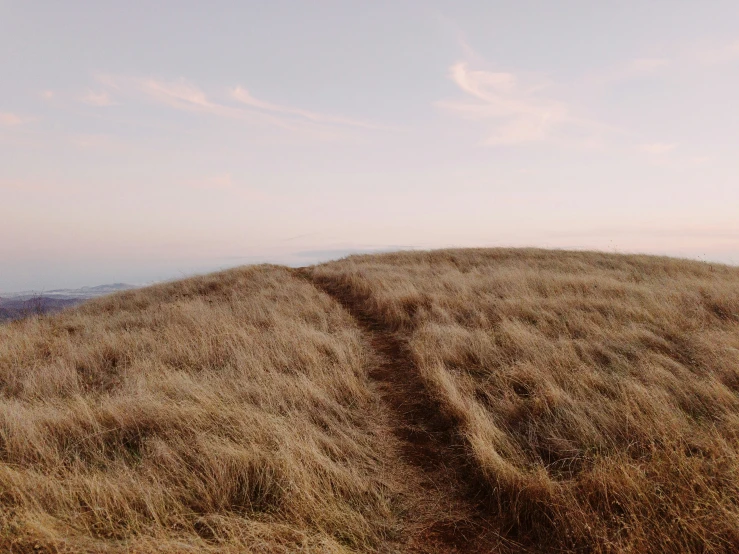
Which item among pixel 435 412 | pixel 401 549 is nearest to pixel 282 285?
pixel 435 412

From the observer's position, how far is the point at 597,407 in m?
4.46

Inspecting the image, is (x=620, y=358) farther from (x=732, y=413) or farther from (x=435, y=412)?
(x=435, y=412)

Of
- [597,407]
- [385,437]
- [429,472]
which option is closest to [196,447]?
[385,437]

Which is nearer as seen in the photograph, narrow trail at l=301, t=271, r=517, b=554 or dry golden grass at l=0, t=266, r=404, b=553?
dry golden grass at l=0, t=266, r=404, b=553

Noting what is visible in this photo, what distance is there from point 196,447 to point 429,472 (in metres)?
2.33

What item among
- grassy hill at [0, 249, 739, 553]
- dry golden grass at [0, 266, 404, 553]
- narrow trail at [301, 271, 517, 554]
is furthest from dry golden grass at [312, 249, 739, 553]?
dry golden grass at [0, 266, 404, 553]

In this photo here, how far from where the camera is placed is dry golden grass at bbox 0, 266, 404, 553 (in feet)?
9.29

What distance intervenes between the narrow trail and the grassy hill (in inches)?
0.9

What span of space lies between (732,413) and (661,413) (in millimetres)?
639

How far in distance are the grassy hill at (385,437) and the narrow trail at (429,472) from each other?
0.07 ft

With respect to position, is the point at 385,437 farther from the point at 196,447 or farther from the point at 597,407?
the point at 597,407

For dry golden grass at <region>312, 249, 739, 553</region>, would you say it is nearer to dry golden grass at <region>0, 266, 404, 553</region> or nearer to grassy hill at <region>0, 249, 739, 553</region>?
grassy hill at <region>0, 249, 739, 553</region>

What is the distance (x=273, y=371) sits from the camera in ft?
19.6

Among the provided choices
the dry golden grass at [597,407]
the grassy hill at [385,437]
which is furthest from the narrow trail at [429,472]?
the dry golden grass at [597,407]
